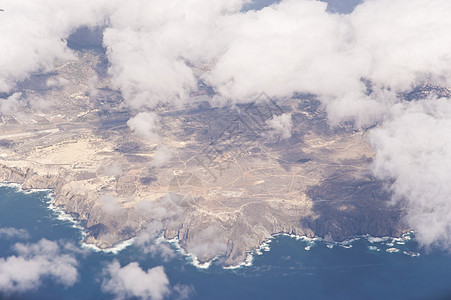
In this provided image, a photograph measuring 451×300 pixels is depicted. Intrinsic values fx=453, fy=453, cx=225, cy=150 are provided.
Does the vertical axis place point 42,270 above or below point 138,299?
above

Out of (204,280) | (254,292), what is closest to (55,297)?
(204,280)

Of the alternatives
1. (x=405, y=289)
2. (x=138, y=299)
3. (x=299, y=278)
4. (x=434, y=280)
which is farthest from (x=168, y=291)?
(x=434, y=280)

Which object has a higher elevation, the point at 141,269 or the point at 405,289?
the point at 141,269

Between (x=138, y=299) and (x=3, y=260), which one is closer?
(x=138, y=299)

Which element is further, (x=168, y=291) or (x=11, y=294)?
(x=168, y=291)

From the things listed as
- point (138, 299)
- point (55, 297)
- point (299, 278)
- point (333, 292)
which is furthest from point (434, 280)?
point (55, 297)

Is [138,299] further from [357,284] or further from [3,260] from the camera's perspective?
[357,284]

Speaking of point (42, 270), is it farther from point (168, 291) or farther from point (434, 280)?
point (434, 280)

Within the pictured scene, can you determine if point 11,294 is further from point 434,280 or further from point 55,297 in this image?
point 434,280
